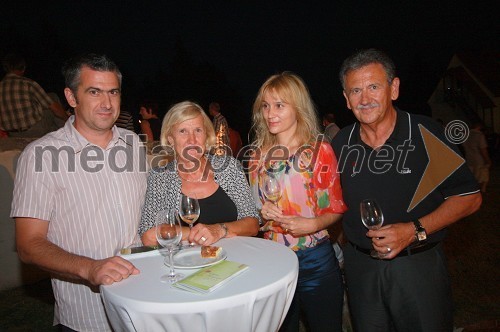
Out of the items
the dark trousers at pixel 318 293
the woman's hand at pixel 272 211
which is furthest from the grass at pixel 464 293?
the woman's hand at pixel 272 211

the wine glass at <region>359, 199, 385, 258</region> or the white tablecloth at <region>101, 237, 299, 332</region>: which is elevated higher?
the wine glass at <region>359, 199, 385, 258</region>

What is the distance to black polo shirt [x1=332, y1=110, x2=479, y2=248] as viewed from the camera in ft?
7.50

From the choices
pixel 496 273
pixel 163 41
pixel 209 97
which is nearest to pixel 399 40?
pixel 163 41

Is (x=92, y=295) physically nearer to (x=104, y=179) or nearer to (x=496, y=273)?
(x=104, y=179)

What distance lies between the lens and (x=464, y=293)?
14.7 feet

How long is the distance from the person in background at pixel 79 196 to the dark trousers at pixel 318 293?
125 cm

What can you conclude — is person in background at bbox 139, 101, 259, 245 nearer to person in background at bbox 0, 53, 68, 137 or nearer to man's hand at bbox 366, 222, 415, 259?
man's hand at bbox 366, 222, 415, 259

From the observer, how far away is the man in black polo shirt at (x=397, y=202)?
88.0 inches

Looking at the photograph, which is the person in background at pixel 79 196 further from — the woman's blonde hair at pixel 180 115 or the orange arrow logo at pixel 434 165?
the orange arrow logo at pixel 434 165

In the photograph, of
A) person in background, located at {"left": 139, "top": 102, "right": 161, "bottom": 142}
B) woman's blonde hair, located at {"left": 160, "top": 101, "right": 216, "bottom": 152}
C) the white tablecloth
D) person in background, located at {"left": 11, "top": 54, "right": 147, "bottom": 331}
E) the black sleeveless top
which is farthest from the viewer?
person in background, located at {"left": 139, "top": 102, "right": 161, "bottom": 142}

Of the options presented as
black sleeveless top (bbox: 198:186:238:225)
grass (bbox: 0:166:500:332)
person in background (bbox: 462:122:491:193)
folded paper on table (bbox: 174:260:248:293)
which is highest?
black sleeveless top (bbox: 198:186:238:225)

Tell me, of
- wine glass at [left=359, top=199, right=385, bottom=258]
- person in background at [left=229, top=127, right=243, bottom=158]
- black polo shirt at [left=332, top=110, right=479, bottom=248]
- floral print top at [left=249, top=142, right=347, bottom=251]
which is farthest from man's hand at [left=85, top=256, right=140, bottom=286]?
person in background at [left=229, top=127, right=243, bottom=158]

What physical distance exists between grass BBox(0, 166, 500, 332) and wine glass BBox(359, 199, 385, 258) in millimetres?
2020

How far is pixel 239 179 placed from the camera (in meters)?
2.80
